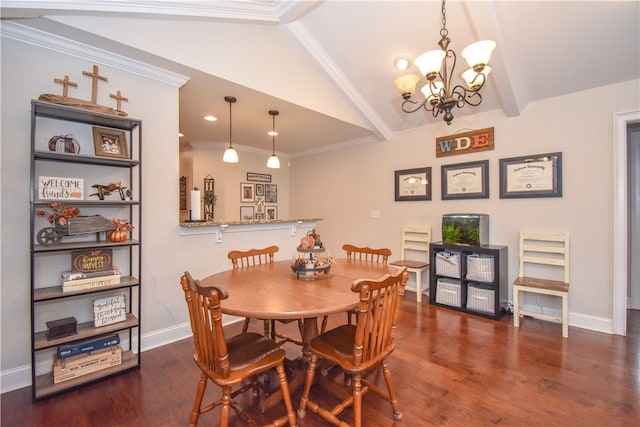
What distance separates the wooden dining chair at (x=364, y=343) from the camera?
4.64 feet

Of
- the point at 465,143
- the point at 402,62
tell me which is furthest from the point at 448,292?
the point at 402,62

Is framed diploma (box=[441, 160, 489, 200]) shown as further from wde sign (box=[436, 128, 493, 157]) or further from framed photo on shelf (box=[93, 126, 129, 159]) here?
framed photo on shelf (box=[93, 126, 129, 159])

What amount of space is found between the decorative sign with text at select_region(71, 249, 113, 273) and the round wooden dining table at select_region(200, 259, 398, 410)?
879 mm

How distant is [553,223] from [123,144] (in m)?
4.22

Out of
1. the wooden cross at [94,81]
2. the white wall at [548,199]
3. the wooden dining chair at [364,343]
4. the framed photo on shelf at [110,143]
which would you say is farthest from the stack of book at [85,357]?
the white wall at [548,199]

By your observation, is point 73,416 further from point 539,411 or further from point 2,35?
point 539,411

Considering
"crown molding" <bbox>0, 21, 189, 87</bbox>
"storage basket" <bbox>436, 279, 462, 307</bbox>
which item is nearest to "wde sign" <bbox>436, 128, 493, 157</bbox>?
"storage basket" <bbox>436, 279, 462, 307</bbox>

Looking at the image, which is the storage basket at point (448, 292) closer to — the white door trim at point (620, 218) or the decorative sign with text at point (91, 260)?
the white door trim at point (620, 218)

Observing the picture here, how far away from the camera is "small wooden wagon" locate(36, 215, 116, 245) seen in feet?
6.20

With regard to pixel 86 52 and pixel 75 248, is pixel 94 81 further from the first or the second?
pixel 75 248

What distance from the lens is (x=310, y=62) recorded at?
3.27m

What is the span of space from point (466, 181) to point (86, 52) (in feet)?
13.3

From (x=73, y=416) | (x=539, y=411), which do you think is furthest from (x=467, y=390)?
(x=73, y=416)

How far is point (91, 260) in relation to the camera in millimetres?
2082
